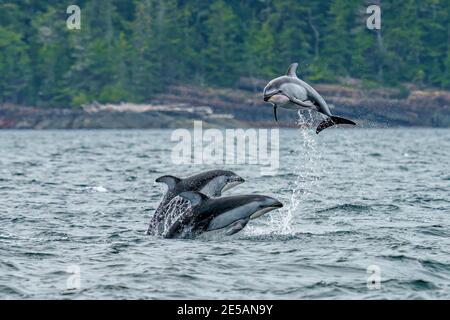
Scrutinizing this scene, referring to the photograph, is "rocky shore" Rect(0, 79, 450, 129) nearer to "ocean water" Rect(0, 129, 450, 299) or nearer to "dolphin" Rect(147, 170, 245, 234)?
"ocean water" Rect(0, 129, 450, 299)

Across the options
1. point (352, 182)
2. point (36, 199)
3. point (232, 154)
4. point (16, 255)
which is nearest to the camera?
point (16, 255)

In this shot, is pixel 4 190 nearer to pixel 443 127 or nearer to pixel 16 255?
pixel 16 255

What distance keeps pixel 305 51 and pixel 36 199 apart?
318 ft

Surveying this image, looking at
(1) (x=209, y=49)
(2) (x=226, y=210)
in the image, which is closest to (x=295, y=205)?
(2) (x=226, y=210)

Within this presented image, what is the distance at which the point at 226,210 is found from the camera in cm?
1952

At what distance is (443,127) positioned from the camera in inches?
4665

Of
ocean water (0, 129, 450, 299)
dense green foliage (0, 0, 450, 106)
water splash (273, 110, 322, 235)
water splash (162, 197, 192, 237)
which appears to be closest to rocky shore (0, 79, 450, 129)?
dense green foliage (0, 0, 450, 106)

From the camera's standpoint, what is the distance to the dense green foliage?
403 ft

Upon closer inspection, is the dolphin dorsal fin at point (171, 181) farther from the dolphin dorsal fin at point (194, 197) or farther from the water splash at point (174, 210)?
the dolphin dorsal fin at point (194, 197)

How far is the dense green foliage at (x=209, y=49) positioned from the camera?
403ft

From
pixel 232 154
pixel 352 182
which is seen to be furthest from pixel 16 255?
pixel 232 154

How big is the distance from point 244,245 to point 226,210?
0.91 meters

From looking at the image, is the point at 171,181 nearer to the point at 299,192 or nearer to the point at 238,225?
the point at 238,225

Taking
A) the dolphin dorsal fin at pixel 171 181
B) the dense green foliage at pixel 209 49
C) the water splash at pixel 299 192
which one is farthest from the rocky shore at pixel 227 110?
the dolphin dorsal fin at pixel 171 181
